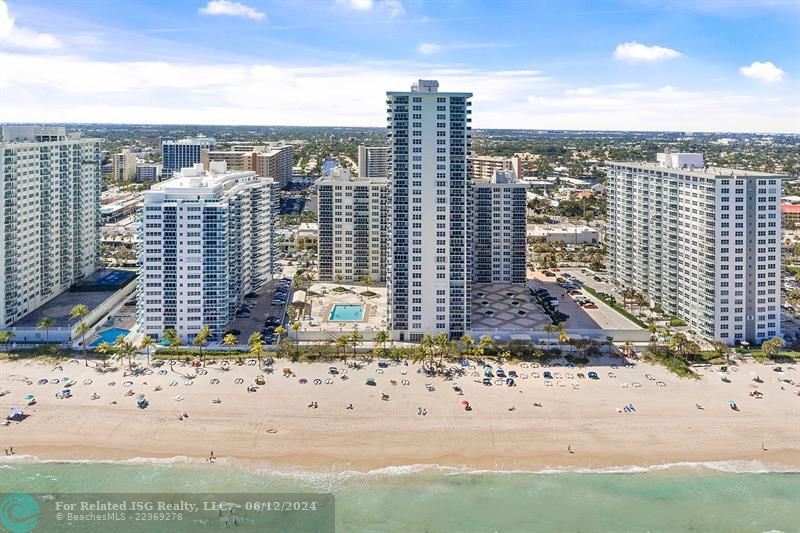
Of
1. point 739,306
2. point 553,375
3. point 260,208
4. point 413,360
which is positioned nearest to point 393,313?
point 413,360

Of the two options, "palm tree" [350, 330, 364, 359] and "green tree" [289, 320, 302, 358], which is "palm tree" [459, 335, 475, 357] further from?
"green tree" [289, 320, 302, 358]

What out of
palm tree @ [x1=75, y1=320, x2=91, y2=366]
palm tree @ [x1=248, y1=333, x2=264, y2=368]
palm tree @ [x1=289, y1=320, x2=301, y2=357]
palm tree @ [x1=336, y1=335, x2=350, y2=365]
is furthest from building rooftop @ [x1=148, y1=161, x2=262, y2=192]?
palm tree @ [x1=336, y1=335, x2=350, y2=365]

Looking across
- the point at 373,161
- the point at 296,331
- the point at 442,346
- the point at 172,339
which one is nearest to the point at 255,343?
the point at 296,331

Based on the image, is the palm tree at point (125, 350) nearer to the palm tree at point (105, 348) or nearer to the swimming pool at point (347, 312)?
the palm tree at point (105, 348)

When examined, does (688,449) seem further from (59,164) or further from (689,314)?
(59,164)

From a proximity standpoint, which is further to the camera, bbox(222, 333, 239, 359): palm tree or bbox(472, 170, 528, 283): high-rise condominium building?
bbox(472, 170, 528, 283): high-rise condominium building
